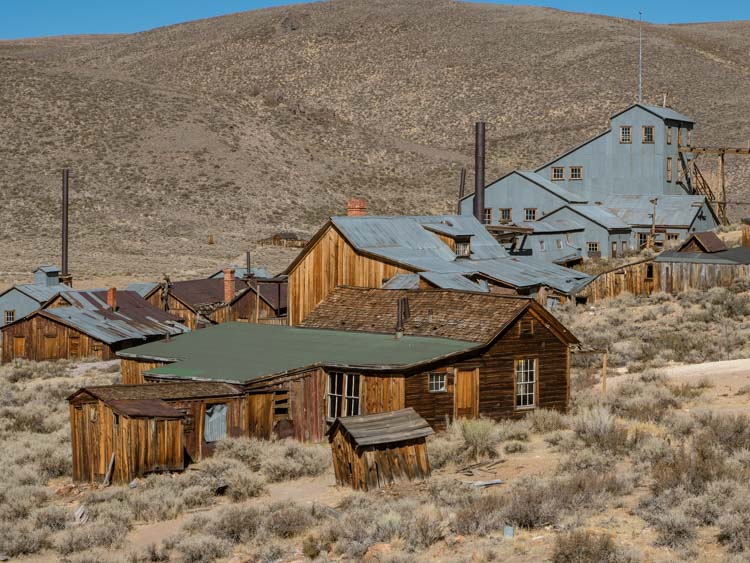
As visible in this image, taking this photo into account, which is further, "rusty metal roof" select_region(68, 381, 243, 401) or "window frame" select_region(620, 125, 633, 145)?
"window frame" select_region(620, 125, 633, 145)

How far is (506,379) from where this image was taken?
25.4 meters

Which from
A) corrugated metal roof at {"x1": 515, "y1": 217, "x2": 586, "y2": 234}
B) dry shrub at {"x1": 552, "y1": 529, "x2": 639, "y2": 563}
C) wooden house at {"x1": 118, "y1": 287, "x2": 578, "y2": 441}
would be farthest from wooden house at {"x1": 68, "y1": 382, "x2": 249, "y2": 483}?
corrugated metal roof at {"x1": 515, "y1": 217, "x2": 586, "y2": 234}

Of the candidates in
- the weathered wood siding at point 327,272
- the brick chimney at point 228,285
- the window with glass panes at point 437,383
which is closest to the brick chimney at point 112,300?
the brick chimney at point 228,285

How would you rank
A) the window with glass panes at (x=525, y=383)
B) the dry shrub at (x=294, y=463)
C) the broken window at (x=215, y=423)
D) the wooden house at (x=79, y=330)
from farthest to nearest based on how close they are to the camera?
the wooden house at (x=79, y=330) < the window with glass panes at (x=525, y=383) < the broken window at (x=215, y=423) < the dry shrub at (x=294, y=463)

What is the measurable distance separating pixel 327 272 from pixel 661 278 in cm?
1507

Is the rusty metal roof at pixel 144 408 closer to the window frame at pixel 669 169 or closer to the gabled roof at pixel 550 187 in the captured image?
the gabled roof at pixel 550 187

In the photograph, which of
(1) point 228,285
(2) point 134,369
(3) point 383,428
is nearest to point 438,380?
(3) point 383,428

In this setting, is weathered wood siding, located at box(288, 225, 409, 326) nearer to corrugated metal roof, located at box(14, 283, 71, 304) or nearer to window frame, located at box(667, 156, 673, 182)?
corrugated metal roof, located at box(14, 283, 71, 304)

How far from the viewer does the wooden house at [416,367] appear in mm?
24203

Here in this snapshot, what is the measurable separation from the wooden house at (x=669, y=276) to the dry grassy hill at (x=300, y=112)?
30.4 meters

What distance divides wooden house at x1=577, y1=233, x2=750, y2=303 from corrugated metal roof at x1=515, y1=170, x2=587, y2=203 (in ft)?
53.1

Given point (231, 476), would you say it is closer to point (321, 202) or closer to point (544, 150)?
point (321, 202)

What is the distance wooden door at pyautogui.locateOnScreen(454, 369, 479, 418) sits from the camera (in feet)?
80.7

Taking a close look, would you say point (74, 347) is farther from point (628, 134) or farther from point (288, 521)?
point (628, 134)
